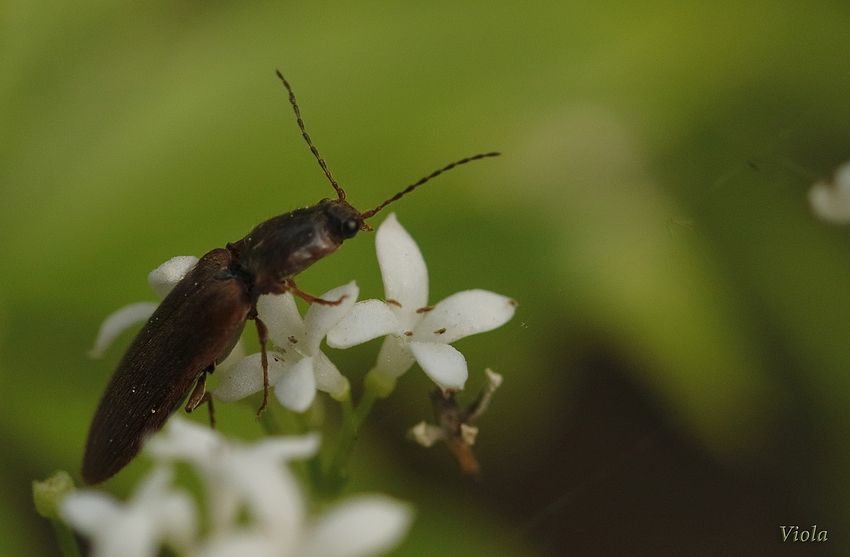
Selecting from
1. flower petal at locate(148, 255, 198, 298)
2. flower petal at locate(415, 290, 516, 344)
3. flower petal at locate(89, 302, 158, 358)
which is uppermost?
flower petal at locate(148, 255, 198, 298)

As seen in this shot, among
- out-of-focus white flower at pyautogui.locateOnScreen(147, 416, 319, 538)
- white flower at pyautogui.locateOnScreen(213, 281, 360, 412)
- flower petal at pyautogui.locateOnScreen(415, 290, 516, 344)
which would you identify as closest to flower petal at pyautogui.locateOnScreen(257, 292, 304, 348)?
white flower at pyautogui.locateOnScreen(213, 281, 360, 412)

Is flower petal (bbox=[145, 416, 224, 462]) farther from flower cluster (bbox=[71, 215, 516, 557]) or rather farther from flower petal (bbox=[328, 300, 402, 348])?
flower petal (bbox=[328, 300, 402, 348])

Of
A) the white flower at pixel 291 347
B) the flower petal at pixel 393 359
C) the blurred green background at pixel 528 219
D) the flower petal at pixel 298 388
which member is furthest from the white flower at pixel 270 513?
the blurred green background at pixel 528 219

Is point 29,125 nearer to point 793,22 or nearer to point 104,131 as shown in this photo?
point 104,131

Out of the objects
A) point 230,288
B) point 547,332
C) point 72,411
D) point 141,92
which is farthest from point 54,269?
point 547,332

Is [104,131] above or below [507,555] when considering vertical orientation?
above

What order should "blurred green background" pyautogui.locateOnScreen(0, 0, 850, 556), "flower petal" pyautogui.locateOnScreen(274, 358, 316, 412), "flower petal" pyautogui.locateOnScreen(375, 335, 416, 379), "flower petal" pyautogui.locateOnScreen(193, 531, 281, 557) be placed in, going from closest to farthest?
1. "flower petal" pyautogui.locateOnScreen(193, 531, 281, 557)
2. "flower petal" pyautogui.locateOnScreen(274, 358, 316, 412)
3. "flower petal" pyautogui.locateOnScreen(375, 335, 416, 379)
4. "blurred green background" pyautogui.locateOnScreen(0, 0, 850, 556)
